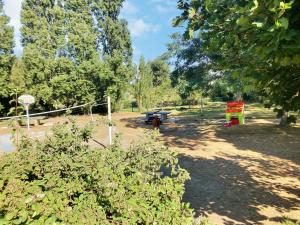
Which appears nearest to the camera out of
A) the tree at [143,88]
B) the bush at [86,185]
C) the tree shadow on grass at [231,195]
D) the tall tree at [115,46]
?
the bush at [86,185]

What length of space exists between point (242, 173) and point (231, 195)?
2188 millimetres

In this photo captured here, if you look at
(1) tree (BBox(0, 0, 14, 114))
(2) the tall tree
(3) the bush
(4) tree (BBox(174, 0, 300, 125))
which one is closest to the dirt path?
(3) the bush

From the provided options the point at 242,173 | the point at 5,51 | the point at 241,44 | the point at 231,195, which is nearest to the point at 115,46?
the point at 5,51

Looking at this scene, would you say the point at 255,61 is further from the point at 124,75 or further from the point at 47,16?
the point at 47,16

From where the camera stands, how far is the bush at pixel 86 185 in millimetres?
3537

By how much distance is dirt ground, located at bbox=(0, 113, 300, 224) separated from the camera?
684 cm

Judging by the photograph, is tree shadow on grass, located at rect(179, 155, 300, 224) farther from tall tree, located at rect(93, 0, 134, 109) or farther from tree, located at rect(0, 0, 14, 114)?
tree, located at rect(0, 0, 14, 114)

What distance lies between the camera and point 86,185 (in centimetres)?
469

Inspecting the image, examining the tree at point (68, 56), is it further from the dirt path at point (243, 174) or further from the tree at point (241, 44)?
the tree at point (241, 44)

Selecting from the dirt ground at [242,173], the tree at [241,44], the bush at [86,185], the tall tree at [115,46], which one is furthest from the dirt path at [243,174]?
the tall tree at [115,46]

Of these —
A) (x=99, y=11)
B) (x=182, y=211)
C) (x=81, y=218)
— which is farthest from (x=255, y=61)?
(x=99, y=11)

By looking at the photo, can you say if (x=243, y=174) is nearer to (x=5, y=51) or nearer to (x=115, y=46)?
(x=115, y=46)

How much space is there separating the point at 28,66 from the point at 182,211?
3216 centimetres

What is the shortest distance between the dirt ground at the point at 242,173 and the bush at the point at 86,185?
1265 mm
